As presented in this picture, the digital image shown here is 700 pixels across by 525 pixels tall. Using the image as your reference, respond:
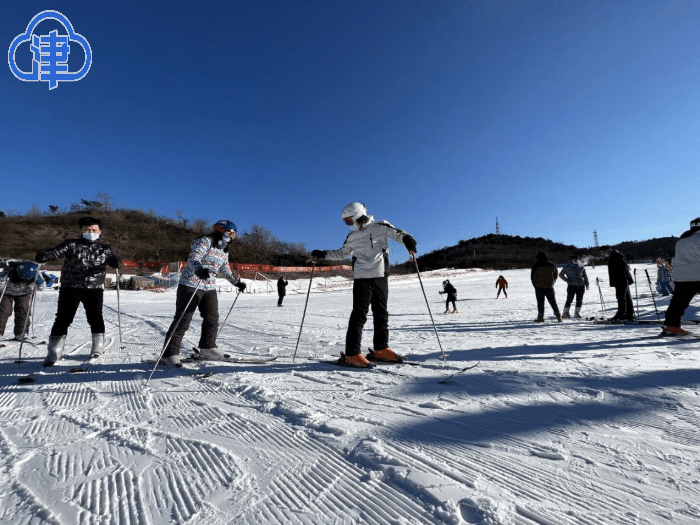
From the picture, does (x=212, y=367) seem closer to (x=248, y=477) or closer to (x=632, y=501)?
(x=248, y=477)

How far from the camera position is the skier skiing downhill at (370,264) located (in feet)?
12.2

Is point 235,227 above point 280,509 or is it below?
above

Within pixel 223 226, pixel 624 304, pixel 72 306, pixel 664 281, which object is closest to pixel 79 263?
pixel 72 306

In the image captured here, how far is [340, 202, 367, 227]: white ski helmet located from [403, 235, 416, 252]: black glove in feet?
2.00

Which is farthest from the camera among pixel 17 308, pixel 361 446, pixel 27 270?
pixel 17 308

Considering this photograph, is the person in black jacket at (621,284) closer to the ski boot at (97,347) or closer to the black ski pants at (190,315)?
the black ski pants at (190,315)

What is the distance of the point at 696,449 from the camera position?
62.4 inches

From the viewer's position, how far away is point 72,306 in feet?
12.6

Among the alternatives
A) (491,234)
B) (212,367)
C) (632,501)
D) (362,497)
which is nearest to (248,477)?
(362,497)

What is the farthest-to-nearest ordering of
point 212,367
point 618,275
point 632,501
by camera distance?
point 618,275 → point 212,367 → point 632,501

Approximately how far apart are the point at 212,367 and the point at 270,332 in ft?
9.56

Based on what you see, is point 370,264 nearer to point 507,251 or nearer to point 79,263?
point 79,263

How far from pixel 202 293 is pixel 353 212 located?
2058 millimetres

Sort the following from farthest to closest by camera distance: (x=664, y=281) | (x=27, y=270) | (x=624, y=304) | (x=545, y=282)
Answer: (x=664, y=281), (x=545, y=282), (x=624, y=304), (x=27, y=270)
